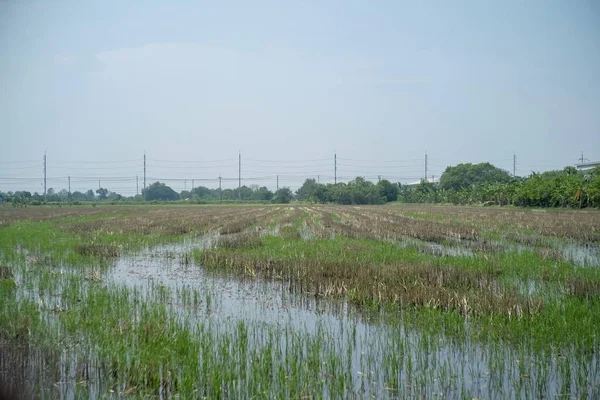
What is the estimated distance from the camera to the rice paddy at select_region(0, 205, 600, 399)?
13.7 feet

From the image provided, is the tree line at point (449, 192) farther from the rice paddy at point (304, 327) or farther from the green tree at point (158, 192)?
the rice paddy at point (304, 327)

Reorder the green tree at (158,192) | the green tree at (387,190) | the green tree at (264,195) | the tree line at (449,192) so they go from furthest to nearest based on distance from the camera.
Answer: the green tree at (158,192), the green tree at (264,195), the green tree at (387,190), the tree line at (449,192)

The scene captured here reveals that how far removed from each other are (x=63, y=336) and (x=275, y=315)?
2707 mm

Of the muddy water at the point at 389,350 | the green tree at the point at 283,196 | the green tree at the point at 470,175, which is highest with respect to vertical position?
the green tree at the point at 470,175

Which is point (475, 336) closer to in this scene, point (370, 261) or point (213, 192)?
point (370, 261)

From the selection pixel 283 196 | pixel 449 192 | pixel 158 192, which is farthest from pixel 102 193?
pixel 449 192

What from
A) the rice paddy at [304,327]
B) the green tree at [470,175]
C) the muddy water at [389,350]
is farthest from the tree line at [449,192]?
the muddy water at [389,350]

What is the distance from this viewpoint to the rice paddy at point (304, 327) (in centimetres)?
417

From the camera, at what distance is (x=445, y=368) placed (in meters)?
4.42

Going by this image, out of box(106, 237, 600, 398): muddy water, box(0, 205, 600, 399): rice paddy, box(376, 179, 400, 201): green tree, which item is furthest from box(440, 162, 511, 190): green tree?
box(106, 237, 600, 398): muddy water

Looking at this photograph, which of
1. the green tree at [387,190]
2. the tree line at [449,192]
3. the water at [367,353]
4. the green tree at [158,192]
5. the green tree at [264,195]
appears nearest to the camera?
the water at [367,353]

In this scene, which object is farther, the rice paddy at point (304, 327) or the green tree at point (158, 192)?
the green tree at point (158, 192)

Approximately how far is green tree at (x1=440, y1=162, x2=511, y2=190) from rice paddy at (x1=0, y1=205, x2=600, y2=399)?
260ft

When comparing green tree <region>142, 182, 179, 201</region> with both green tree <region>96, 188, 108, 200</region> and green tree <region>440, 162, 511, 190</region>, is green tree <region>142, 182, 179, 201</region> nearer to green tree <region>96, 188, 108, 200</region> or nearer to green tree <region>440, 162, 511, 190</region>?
green tree <region>96, 188, 108, 200</region>
